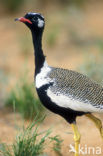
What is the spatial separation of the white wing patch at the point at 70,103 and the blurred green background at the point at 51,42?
1.76 meters

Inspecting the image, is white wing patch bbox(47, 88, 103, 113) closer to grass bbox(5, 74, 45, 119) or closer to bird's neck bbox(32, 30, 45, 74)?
bird's neck bbox(32, 30, 45, 74)

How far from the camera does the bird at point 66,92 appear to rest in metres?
4.36

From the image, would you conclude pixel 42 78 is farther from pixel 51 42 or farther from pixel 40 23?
pixel 51 42

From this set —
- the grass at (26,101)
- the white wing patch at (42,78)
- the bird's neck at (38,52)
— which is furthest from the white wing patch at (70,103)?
the grass at (26,101)

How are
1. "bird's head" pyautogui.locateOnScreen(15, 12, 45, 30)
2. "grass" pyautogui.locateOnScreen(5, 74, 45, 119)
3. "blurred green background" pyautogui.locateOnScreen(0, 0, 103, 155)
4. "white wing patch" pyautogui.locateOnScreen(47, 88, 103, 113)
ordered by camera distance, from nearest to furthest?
"white wing patch" pyautogui.locateOnScreen(47, 88, 103, 113) < "bird's head" pyautogui.locateOnScreen(15, 12, 45, 30) < "grass" pyautogui.locateOnScreen(5, 74, 45, 119) < "blurred green background" pyautogui.locateOnScreen(0, 0, 103, 155)

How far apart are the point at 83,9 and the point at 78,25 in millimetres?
1822

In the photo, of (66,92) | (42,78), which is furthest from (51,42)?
(66,92)

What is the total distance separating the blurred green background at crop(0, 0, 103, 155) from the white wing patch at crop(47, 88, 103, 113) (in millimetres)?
1762

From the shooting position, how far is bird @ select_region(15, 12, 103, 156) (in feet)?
14.3

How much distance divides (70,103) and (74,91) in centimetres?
14

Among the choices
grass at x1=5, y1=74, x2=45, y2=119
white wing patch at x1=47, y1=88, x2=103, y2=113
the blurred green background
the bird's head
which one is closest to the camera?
white wing patch at x1=47, y1=88, x2=103, y2=113

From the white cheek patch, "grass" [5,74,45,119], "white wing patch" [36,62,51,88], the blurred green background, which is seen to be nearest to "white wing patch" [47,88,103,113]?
"white wing patch" [36,62,51,88]

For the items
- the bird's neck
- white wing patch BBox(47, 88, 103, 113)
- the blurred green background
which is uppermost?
the bird's neck

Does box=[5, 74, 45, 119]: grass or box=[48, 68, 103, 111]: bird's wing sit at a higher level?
box=[48, 68, 103, 111]: bird's wing
